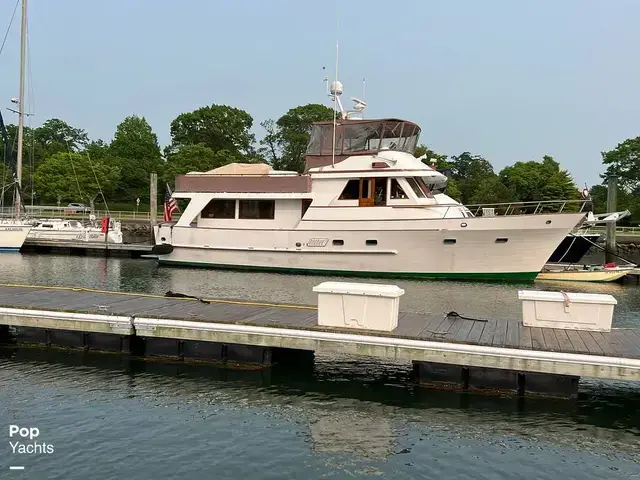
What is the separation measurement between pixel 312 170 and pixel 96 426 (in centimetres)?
1585

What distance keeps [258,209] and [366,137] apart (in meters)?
4.91

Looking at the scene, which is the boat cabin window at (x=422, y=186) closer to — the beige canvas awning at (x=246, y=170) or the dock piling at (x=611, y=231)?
the beige canvas awning at (x=246, y=170)

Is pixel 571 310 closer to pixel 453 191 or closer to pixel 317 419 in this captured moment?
pixel 317 419

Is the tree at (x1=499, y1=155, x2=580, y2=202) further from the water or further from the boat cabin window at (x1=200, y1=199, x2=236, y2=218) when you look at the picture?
the water

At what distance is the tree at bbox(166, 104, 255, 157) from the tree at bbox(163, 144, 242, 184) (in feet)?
21.0

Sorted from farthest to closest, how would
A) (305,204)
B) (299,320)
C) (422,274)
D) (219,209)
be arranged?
(219,209) → (305,204) → (422,274) → (299,320)

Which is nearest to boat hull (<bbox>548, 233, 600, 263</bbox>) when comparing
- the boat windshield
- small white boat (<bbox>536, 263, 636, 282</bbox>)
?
Result: small white boat (<bbox>536, 263, 636, 282</bbox>)

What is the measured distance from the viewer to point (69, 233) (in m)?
30.2

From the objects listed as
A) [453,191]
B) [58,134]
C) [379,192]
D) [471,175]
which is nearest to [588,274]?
[379,192]

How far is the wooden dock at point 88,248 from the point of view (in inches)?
1063

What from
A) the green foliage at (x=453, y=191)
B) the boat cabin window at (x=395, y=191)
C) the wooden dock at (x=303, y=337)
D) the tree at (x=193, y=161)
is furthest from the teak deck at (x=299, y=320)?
the green foliage at (x=453, y=191)

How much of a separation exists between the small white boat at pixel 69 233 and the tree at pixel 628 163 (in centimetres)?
4355

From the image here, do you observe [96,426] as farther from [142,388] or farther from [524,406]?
[524,406]

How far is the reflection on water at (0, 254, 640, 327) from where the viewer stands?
46.9 ft
